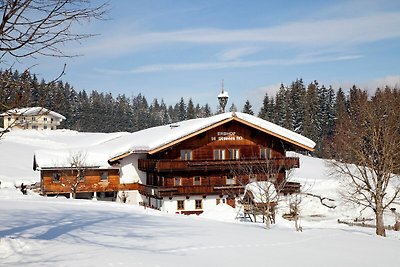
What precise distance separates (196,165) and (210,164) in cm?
114

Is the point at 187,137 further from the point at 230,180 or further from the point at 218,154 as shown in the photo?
the point at 230,180

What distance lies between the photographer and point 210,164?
36250 millimetres

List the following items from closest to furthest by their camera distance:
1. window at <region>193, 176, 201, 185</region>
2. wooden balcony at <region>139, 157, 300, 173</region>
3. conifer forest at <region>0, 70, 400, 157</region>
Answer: conifer forest at <region>0, 70, 400, 157</region> < wooden balcony at <region>139, 157, 300, 173</region> < window at <region>193, 176, 201, 185</region>

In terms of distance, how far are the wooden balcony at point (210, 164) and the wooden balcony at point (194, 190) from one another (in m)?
1.40

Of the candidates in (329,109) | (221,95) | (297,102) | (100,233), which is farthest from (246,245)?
(329,109)

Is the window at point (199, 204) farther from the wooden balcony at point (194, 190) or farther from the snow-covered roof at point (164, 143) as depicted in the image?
the snow-covered roof at point (164, 143)

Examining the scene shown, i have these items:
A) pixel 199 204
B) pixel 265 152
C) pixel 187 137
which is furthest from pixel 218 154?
pixel 199 204

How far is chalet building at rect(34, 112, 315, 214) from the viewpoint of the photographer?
35844 millimetres

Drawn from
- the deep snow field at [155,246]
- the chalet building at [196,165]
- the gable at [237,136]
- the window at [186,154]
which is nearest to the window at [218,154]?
the chalet building at [196,165]

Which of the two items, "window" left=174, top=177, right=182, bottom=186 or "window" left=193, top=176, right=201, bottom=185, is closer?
"window" left=174, top=177, right=182, bottom=186

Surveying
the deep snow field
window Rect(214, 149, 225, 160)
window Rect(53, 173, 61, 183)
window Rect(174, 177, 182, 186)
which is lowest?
the deep snow field

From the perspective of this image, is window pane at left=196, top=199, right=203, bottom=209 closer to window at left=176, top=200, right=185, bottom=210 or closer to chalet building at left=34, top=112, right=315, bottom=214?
chalet building at left=34, top=112, right=315, bottom=214

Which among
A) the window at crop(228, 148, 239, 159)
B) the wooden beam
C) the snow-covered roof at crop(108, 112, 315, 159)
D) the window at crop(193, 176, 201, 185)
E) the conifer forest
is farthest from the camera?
the window at crop(228, 148, 239, 159)

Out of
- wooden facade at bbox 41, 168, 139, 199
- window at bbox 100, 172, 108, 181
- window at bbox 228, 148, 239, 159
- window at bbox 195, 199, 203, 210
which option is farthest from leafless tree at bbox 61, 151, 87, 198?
window at bbox 228, 148, 239, 159
